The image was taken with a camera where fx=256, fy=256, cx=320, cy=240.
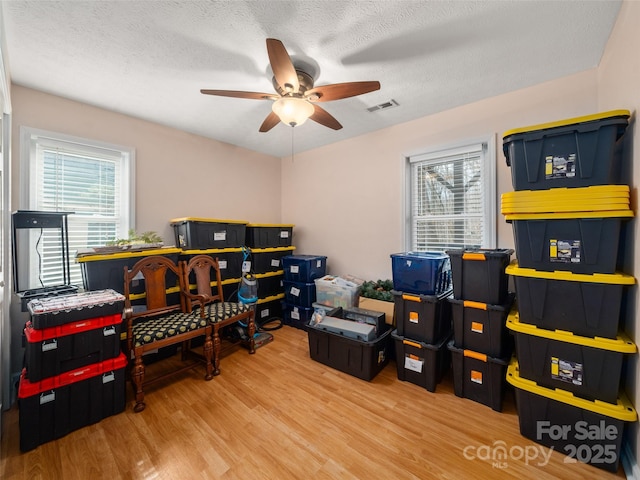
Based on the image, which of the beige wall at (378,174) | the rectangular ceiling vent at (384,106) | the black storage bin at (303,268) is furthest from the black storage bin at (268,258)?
the rectangular ceiling vent at (384,106)

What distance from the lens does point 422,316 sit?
2.18 metres

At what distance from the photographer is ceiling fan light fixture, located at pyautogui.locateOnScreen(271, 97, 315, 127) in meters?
1.83

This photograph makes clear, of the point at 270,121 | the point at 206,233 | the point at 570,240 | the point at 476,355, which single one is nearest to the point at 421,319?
the point at 476,355

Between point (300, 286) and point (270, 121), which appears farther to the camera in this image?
point (300, 286)

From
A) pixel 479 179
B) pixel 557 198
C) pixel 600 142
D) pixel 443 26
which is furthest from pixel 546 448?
pixel 443 26

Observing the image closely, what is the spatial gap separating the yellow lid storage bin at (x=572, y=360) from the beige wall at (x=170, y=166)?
3.45m

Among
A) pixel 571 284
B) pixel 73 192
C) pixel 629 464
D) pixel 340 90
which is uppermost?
pixel 340 90

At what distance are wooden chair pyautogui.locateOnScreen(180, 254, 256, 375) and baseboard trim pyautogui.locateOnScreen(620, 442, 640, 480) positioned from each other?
270 cm

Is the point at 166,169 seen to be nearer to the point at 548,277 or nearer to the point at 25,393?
the point at 25,393

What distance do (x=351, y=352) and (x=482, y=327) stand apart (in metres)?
1.08

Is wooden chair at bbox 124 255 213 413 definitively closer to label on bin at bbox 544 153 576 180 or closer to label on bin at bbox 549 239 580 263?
label on bin at bbox 549 239 580 263

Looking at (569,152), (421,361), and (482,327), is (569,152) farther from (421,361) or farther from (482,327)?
(421,361)

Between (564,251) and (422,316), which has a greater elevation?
(564,251)

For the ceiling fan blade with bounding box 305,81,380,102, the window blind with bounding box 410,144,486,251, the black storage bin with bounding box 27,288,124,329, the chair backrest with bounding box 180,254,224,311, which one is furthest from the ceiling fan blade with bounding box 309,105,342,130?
the black storage bin with bounding box 27,288,124,329
